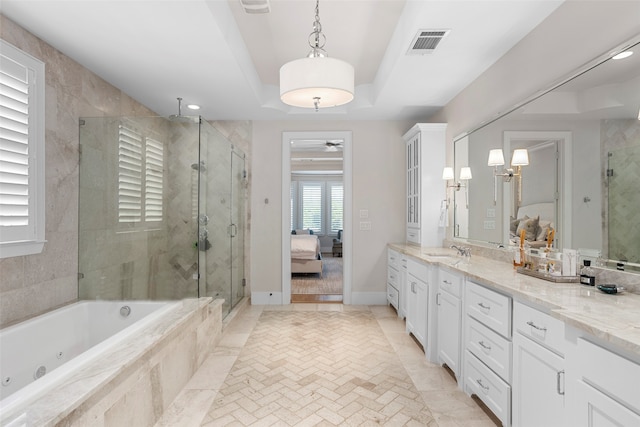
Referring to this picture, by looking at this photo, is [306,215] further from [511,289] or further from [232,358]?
[511,289]

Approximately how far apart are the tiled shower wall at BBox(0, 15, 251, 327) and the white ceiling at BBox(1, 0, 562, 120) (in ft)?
0.36

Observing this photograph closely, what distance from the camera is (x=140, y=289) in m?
2.96

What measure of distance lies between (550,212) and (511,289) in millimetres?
769

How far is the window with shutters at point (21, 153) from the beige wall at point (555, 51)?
3.29 metres

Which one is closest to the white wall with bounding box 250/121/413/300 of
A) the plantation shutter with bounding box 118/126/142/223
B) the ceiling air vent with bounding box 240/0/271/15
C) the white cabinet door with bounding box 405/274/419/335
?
the white cabinet door with bounding box 405/274/419/335

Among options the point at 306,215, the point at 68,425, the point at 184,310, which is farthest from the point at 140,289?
the point at 306,215

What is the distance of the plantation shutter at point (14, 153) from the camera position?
2033mm

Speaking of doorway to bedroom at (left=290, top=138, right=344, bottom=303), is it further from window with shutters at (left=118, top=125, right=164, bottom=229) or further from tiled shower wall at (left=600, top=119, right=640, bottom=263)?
tiled shower wall at (left=600, top=119, right=640, bottom=263)

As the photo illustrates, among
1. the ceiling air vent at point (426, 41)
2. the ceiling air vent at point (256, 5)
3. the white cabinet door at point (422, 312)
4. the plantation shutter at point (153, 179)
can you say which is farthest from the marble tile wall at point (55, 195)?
the white cabinet door at point (422, 312)

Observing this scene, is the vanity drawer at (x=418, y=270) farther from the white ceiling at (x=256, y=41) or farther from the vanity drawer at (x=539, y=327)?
the white ceiling at (x=256, y=41)

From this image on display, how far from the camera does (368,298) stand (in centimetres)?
465

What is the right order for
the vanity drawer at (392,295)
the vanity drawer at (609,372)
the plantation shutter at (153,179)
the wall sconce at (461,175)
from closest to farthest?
the vanity drawer at (609,372)
the plantation shutter at (153,179)
the wall sconce at (461,175)
the vanity drawer at (392,295)

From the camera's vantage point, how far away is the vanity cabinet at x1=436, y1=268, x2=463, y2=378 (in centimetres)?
239

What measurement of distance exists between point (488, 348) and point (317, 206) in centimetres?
846
